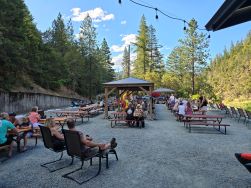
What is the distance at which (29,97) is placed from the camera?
25.5 metres

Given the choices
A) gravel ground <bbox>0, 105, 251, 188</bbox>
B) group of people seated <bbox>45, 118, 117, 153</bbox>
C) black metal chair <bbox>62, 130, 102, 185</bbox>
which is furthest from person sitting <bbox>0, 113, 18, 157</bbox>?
black metal chair <bbox>62, 130, 102, 185</bbox>

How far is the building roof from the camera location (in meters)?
3.03

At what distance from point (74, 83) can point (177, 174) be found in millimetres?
41635

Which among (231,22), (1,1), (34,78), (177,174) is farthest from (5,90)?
(231,22)

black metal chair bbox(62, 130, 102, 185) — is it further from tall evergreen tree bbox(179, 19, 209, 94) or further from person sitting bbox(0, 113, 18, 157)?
tall evergreen tree bbox(179, 19, 209, 94)

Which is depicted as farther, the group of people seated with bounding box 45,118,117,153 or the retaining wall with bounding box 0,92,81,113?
the retaining wall with bounding box 0,92,81,113

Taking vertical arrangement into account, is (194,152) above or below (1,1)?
below

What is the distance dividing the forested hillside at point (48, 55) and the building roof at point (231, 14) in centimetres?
1770

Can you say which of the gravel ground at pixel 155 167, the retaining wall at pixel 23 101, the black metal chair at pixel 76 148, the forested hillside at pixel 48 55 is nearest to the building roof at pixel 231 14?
the gravel ground at pixel 155 167

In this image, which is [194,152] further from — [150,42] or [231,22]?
[150,42]

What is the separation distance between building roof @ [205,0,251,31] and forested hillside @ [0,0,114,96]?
17.7 metres

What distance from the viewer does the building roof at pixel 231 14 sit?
303 cm

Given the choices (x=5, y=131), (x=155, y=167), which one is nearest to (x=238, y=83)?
(x=155, y=167)

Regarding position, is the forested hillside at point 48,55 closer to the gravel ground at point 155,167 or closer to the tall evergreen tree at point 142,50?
the tall evergreen tree at point 142,50
